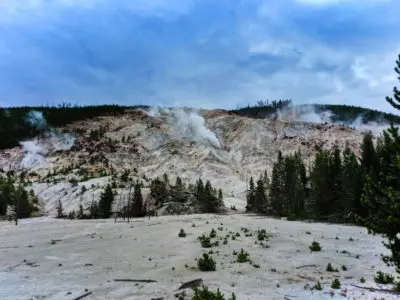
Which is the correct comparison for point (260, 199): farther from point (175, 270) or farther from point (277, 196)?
point (175, 270)

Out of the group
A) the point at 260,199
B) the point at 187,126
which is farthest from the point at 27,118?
the point at 260,199

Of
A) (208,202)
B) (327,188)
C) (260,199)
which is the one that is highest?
(327,188)

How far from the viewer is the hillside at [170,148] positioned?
119562mm

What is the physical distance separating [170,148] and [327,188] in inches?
3102

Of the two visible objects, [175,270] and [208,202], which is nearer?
[175,270]

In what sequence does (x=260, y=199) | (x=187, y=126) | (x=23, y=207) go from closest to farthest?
(x=23, y=207)
(x=260, y=199)
(x=187, y=126)

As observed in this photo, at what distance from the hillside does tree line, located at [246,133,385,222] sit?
21510 mm

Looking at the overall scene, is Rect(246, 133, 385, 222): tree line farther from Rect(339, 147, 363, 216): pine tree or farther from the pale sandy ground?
the pale sandy ground

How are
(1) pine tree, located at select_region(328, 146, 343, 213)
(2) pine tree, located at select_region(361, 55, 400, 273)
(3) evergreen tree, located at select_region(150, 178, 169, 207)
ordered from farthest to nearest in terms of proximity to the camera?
1. (3) evergreen tree, located at select_region(150, 178, 169, 207)
2. (1) pine tree, located at select_region(328, 146, 343, 213)
3. (2) pine tree, located at select_region(361, 55, 400, 273)

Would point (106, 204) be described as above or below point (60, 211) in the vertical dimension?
above

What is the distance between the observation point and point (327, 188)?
212 feet

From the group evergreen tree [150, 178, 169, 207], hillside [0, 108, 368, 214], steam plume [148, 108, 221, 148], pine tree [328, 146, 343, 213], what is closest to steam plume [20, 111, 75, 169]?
hillside [0, 108, 368, 214]

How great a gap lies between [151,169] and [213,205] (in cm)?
4297

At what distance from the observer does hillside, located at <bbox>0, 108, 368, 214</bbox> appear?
120m
